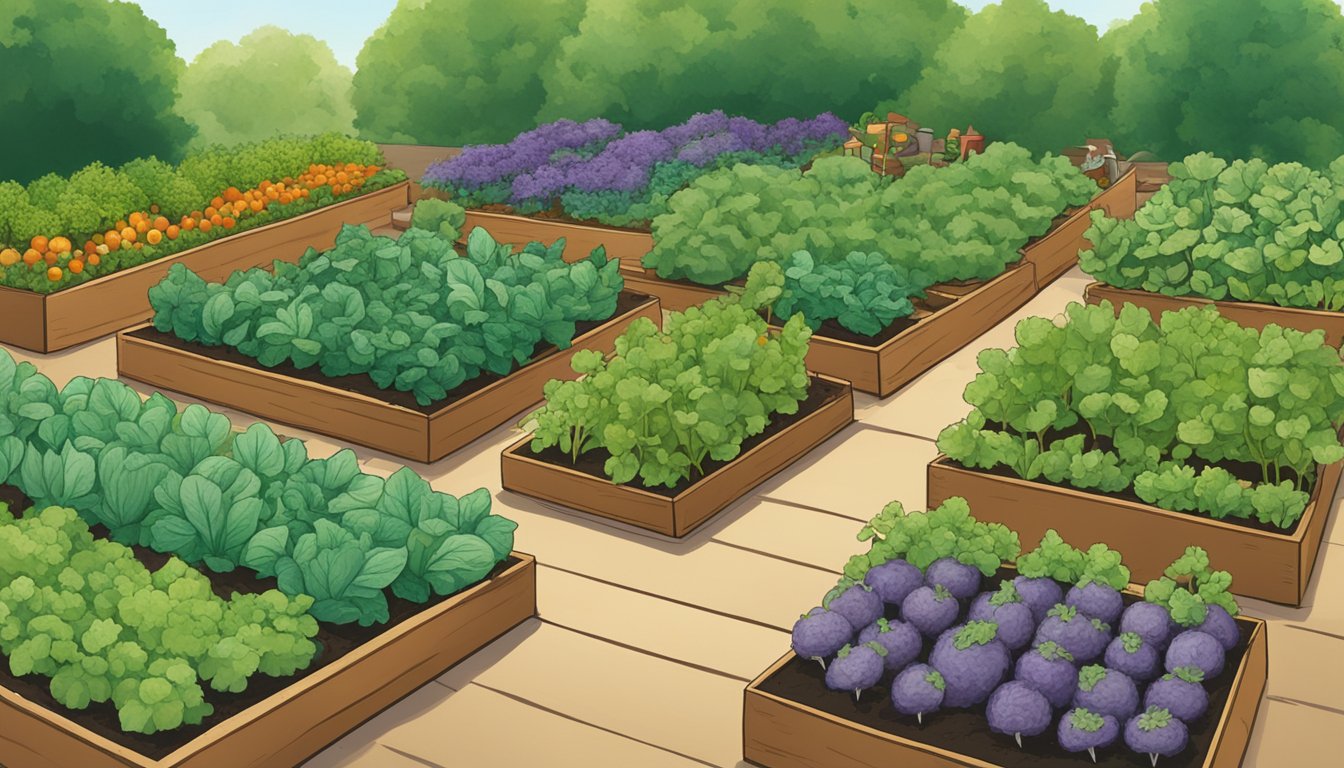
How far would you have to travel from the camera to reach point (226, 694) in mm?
3322

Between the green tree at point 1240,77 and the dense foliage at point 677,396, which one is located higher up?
the green tree at point 1240,77

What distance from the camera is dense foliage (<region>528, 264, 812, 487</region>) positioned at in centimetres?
442

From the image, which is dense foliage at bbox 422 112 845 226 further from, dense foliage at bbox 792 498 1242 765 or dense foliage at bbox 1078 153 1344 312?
dense foliage at bbox 792 498 1242 765

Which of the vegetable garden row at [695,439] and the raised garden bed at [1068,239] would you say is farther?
the raised garden bed at [1068,239]

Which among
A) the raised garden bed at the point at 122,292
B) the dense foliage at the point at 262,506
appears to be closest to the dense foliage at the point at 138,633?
the dense foliage at the point at 262,506

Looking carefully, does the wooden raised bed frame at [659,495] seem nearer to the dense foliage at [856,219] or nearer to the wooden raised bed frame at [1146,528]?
the wooden raised bed frame at [1146,528]

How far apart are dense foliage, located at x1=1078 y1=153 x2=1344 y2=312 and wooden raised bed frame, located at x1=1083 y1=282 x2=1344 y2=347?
44 mm

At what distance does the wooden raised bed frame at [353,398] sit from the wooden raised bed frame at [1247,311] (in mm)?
1997

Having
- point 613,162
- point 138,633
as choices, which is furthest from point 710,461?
point 613,162

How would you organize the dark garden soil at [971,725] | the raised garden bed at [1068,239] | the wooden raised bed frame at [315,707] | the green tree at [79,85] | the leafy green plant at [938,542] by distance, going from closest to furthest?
the dark garden soil at [971,725] < the wooden raised bed frame at [315,707] < the leafy green plant at [938,542] < the raised garden bed at [1068,239] < the green tree at [79,85]

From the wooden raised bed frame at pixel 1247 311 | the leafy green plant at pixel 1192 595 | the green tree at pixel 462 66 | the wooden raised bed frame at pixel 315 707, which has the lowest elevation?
the wooden raised bed frame at pixel 315 707

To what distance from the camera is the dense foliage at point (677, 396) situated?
4422mm

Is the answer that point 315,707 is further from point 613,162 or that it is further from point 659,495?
point 613,162

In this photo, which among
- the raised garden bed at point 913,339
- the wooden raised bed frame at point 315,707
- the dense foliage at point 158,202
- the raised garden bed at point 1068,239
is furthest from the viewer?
the raised garden bed at point 1068,239
